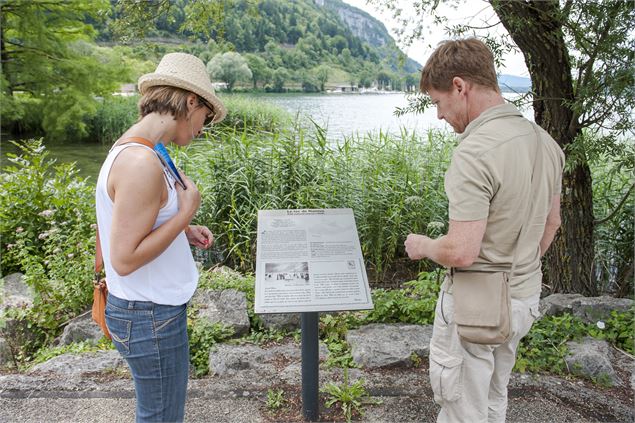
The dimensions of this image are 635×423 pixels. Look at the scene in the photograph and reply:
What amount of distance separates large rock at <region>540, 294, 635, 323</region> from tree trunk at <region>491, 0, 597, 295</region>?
410mm

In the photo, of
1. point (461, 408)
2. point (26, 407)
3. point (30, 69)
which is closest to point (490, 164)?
point (461, 408)

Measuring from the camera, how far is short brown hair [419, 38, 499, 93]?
1796mm

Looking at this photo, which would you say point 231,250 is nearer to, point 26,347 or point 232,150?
point 232,150

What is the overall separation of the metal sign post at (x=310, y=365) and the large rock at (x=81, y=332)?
2020mm

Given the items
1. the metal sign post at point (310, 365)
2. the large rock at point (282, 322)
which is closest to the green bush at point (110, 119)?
the large rock at point (282, 322)

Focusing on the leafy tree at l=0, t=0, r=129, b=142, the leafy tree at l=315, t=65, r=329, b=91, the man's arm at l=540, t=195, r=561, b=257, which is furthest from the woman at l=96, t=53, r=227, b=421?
the leafy tree at l=315, t=65, r=329, b=91

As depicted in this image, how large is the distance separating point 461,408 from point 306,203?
12.1 feet

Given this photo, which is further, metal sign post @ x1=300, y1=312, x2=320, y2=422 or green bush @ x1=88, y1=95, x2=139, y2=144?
green bush @ x1=88, y1=95, x2=139, y2=144

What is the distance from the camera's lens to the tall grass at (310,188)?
552 centimetres

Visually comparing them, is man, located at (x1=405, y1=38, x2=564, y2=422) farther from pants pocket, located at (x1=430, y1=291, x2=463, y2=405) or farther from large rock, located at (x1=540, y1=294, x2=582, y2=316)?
large rock, located at (x1=540, y1=294, x2=582, y2=316)

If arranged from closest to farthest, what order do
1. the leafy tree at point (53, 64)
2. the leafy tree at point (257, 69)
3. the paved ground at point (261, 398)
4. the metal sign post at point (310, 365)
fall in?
the metal sign post at point (310, 365), the paved ground at point (261, 398), the leafy tree at point (53, 64), the leafy tree at point (257, 69)

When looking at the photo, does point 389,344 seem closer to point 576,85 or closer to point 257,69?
point 576,85

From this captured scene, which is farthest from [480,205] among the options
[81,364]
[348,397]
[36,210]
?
[36,210]

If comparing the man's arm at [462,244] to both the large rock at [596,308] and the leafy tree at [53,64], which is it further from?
the leafy tree at [53,64]
